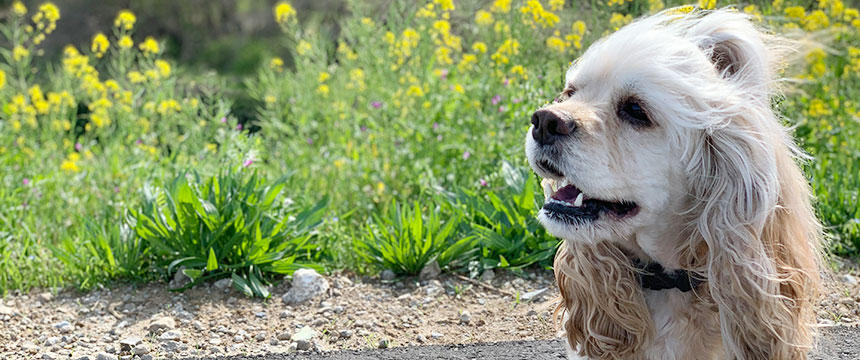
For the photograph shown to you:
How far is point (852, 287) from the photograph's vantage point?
13.8 ft

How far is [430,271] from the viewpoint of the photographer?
14.2ft

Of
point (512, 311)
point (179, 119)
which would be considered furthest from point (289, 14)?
point (512, 311)

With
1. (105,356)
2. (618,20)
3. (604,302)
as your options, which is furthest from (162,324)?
(618,20)

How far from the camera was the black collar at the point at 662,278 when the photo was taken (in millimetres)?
2562

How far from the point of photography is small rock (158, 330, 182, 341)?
368 cm

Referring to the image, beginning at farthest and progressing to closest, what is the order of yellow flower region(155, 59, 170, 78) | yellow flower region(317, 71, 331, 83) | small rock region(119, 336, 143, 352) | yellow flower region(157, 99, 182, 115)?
yellow flower region(317, 71, 331, 83)
yellow flower region(155, 59, 170, 78)
yellow flower region(157, 99, 182, 115)
small rock region(119, 336, 143, 352)

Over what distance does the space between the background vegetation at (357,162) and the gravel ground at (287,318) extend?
0.13 meters

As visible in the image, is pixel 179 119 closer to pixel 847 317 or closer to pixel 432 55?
pixel 432 55

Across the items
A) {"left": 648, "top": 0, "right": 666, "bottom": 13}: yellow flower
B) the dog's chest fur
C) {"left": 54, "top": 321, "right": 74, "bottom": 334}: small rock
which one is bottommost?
{"left": 54, "top": 321, "right": 74, "bottom": 334}: small rock

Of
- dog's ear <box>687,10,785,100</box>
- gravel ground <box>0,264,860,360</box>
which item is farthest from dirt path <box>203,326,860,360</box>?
dog's ear <box>687,10,785,100</box>

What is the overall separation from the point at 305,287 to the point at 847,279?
2.72 m

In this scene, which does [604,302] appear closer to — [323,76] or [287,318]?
[287,318]

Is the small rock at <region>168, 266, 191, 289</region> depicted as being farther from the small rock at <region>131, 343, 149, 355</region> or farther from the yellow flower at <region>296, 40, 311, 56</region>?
the yellow flower at <region>296, 40, 311, 56</region>

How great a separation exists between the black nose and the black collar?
55cm
